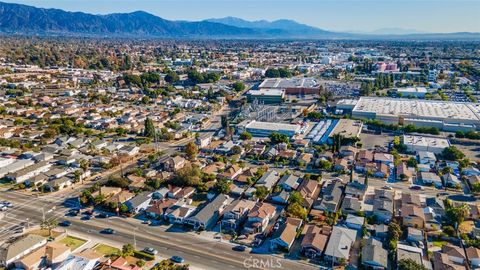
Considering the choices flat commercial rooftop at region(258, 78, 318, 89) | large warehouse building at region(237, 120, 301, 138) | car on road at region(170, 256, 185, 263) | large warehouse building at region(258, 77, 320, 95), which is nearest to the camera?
car on road at region(170, 256, 185, 263)

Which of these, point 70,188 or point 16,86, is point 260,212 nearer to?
point 70,188

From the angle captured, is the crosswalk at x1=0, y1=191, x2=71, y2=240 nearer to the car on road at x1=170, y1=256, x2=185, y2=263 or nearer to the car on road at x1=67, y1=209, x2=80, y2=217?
the car on road at x1=67, y1=209, x2=80, y2=217

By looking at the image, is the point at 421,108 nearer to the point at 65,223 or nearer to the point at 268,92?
the point at 268,92

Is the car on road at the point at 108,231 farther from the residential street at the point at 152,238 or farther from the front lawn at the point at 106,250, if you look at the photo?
the front lawn at the point at 106,250

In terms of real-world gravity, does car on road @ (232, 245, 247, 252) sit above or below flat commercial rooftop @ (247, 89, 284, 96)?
below

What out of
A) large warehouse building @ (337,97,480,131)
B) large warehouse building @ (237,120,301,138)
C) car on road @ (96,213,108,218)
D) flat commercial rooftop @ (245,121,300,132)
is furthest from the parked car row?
large warehouse building @ (337,97,480,131)

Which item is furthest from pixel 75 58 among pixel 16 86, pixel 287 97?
pixel 287 97

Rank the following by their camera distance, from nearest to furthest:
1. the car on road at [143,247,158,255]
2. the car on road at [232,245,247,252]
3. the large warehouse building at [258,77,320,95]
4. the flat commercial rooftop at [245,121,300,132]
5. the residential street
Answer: the residential street
the car on road at [143,247,158,255]
the car on road at [232,245,247,252]
the flat commercial rooftop at [245,121,300,132]
the large warehouse building at [258,77,320,95]

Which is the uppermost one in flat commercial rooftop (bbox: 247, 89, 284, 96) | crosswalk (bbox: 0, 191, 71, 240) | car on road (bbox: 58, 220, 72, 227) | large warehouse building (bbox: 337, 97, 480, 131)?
flat commercial rooftop (bbox: 247, 89, 284, 96)

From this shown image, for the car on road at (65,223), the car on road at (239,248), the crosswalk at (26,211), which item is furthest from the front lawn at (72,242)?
the car on road at (239,248)
